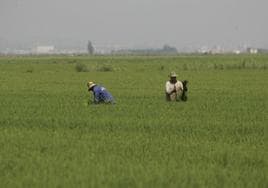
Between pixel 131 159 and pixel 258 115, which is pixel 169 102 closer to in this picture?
pixel 258 115

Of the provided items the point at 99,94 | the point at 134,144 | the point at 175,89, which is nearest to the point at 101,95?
the point at 99,94

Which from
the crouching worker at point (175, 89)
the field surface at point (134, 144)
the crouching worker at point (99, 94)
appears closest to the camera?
the field surface at point (134, 144)

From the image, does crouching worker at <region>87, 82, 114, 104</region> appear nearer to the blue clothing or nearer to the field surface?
the blue clothing

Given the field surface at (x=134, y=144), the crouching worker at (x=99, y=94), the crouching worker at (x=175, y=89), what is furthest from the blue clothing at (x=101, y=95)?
the crouching worker at (x=175, y=89)

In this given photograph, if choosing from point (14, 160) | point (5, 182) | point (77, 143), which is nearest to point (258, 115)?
point (77, 143)

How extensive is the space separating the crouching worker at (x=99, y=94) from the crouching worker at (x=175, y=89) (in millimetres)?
1987

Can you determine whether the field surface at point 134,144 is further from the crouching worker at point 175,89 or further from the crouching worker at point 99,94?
the crouching worker at point 175,89

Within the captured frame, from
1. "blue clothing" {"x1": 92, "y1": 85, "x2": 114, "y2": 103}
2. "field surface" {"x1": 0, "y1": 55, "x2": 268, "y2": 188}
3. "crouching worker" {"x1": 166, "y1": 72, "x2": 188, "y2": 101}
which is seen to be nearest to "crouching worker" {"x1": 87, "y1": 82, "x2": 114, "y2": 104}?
"blue clothing" {"x1": 92, "y1": 85, "x2": 114, "y2": 103}

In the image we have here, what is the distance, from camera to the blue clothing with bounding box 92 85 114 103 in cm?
1900

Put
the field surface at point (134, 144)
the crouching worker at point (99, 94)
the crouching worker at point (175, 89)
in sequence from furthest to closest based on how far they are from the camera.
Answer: the crouching worker at point (175, 89)
the crouching worker at point (99, 94)
the field surface at point (134, 144)

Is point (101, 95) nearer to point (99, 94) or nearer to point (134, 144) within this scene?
point (99, 94)

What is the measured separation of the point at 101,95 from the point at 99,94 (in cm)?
9

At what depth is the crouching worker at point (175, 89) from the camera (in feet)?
66.4

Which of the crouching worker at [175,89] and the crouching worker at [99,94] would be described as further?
the crouching worker at [175,89]
